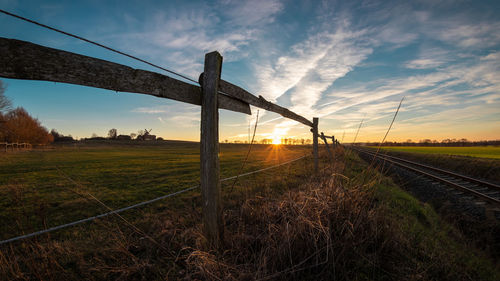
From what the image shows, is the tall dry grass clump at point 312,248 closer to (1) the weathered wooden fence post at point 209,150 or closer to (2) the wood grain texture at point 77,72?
(1) the weathered wooden fence post at point 209,150

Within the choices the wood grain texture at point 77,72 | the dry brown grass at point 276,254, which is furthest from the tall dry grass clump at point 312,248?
the wood grain texture at point 77,72

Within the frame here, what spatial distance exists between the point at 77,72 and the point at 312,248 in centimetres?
269

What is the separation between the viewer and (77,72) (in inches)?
56.1

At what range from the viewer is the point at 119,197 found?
18.7 ft

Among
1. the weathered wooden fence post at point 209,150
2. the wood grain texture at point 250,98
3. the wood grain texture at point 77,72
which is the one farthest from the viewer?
the wood grain texture at point 250,98

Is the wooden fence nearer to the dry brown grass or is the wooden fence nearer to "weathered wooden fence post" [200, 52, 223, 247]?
"weathered wooden fence post" [200, 52, 223, 247]

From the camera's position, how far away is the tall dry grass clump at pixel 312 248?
6.02 ft

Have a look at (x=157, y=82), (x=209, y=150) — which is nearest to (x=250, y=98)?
(x=209, y=150)

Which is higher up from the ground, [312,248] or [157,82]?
[157,82]

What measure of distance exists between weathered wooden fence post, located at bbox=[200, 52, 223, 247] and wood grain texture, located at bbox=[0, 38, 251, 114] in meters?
0.27

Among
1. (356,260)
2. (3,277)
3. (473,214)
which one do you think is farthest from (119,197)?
(473,214)

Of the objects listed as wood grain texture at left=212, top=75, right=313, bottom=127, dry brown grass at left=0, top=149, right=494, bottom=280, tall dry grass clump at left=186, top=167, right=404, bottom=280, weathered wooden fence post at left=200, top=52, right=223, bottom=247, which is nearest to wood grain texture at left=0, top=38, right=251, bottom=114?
weathered wooden fence post at left=200, top=52, right=223, bottom=247

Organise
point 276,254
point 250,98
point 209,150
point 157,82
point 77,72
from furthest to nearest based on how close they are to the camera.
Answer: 1. point 250,98
2. point 209,150
3. point 276,254
4. point 157,82
5. point 77,72

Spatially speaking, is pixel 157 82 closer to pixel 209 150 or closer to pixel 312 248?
pixel 209 150
